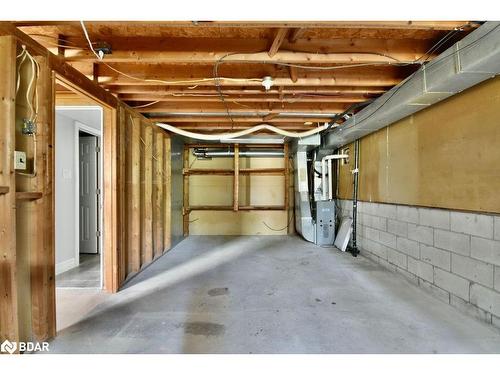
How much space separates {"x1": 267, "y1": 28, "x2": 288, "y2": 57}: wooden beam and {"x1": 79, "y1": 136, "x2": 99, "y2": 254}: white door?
10.9 ft

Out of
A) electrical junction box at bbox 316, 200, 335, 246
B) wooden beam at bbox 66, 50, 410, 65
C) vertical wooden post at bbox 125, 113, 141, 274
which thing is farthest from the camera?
electrical junction box at bbox 316, 200, 335, 246

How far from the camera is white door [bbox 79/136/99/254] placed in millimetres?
3926

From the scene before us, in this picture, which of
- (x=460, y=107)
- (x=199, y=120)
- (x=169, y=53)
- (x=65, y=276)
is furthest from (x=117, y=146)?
(x=460, y=107)

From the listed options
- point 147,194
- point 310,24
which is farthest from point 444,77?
point 147,194

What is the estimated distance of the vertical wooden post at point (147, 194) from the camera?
326 cm

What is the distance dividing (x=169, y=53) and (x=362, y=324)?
2529mm

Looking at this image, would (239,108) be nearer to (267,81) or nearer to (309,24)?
(267,81)

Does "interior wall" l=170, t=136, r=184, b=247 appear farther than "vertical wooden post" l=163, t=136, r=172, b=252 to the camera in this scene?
Yes

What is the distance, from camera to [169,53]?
195 centimetres

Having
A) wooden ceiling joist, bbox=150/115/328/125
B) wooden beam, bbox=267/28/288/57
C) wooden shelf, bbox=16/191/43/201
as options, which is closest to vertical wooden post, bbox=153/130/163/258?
wooden ceiling joist, bbox=150/115/328/125

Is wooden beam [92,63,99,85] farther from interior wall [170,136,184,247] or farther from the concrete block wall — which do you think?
the concrete block wall

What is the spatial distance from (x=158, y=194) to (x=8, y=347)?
96.8 inches

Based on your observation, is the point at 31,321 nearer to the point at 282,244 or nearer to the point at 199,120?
the point at 199,120

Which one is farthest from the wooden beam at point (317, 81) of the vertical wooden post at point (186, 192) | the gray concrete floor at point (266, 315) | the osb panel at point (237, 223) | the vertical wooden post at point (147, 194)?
the osb panel at point (237, 223)
